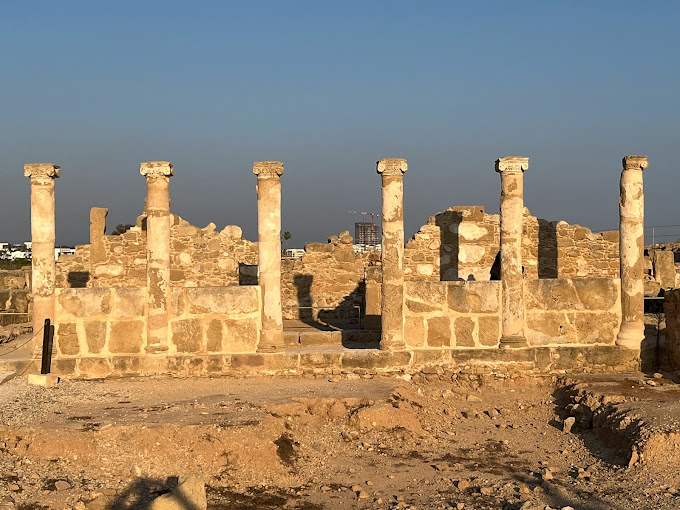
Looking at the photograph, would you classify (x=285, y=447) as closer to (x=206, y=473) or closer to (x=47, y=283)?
(x=206, y=473)

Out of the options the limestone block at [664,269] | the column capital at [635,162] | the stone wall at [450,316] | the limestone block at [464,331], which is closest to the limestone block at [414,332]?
the stone wall at [450,316]

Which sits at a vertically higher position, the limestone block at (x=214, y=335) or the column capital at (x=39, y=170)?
the column capital at (x=39, y=170)

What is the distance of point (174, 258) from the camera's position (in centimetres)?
2203

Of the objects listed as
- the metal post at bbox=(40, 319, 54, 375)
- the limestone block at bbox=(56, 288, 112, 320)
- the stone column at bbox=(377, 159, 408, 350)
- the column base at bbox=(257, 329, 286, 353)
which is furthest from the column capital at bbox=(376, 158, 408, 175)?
the metal post at bbox=(40, 319, 54, 375)

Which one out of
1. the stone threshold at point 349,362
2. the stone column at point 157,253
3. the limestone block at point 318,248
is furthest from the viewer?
the limestone block at point 318,248

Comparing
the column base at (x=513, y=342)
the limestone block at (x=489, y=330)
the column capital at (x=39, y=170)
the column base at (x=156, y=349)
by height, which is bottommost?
the column base at (x=156, y=349)

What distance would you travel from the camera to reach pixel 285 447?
8.44 m

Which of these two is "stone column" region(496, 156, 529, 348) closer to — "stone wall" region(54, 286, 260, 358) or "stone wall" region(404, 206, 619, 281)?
"stone wall" region(54, 286, 260, 358)

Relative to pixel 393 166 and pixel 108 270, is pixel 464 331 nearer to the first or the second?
pixel 393 166

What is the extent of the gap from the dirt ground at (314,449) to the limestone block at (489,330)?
3.62 feet

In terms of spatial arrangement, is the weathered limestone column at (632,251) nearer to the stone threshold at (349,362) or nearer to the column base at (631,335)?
the column base at (631,335)

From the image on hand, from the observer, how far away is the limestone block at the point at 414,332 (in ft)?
39.1

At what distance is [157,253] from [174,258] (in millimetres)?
10377

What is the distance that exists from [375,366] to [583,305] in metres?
3.18
